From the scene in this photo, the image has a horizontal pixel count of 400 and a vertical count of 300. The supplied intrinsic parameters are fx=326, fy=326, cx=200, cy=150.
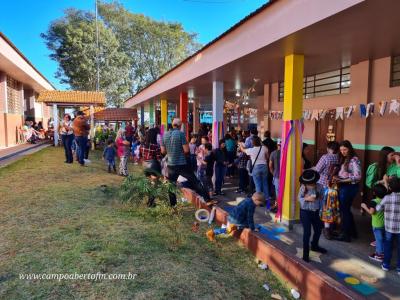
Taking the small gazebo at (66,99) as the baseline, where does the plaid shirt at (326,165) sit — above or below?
below

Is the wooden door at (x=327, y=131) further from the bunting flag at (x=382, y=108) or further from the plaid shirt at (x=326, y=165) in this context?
the plaid shirt at (x=326, y=165)

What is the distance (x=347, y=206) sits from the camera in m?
5.38

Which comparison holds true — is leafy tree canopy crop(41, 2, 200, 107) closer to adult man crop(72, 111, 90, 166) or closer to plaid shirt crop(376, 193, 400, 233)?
adult man crop(72, 111, 90, 166)

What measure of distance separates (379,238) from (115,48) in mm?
34684

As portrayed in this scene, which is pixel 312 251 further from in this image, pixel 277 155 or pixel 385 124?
pixel 385 124

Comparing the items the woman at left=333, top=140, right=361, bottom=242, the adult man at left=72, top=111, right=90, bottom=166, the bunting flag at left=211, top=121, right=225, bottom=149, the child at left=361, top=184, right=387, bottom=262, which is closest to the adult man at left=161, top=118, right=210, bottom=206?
the woman at left=333, top=140, right=361, bottom=242

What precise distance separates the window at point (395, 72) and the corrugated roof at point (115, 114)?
→ 19563mm

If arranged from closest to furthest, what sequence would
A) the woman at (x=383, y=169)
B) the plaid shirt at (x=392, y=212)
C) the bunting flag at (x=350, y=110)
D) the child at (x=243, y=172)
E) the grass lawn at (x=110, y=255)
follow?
1. the grass lawn at (x=110, y=255)
2. the plaid shirt at (x=392, y=212)
3. the woman at (x=383, y=169)
4. the bunting flag at (x=350, y=110)
5. the child at (x=243, y=172)

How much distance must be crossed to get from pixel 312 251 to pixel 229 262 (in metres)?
1.38

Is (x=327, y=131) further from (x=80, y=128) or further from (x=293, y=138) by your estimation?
(x=80, y=128)

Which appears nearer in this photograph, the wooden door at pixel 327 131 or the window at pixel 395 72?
the window at pixel 395 72

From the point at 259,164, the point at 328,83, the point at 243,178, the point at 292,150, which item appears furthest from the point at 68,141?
the point at 328,83

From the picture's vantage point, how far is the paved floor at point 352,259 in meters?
3.87

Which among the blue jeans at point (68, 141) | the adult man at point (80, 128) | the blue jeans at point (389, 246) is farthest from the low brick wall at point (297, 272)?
the blue jeans at point (68, 141)
